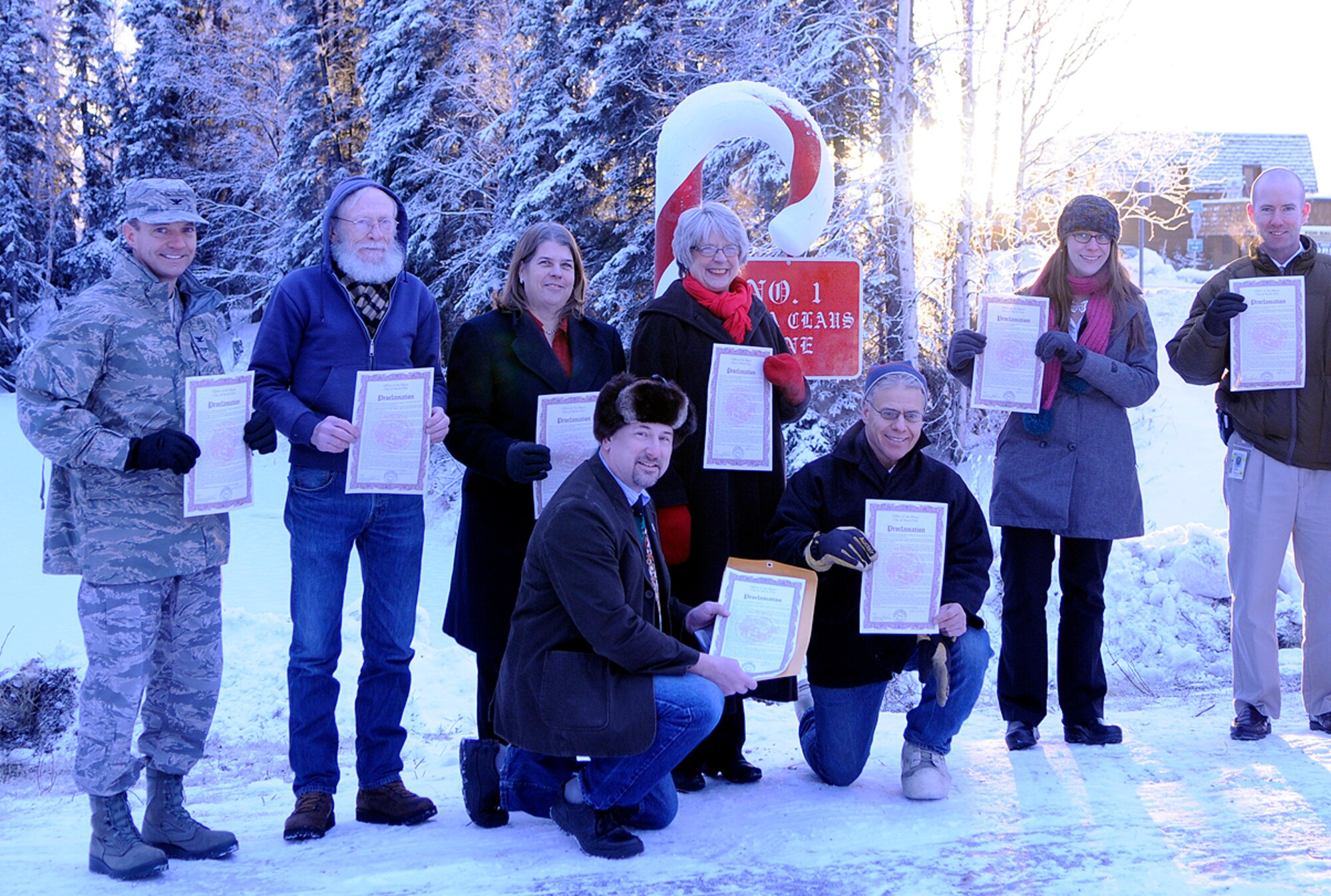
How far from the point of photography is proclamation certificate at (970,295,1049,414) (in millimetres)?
4562

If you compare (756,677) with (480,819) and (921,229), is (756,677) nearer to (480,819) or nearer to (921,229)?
(480,819)

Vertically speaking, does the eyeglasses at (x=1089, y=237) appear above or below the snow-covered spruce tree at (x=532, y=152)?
below

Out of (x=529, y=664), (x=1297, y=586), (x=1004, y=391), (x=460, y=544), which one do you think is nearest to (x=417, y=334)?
(x=460, y=544)

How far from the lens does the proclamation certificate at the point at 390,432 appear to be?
12.3 feet

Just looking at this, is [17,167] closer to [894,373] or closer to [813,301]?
[813,301]

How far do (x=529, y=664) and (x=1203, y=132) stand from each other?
32.2 ft

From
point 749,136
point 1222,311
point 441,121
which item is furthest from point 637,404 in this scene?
point 441,121

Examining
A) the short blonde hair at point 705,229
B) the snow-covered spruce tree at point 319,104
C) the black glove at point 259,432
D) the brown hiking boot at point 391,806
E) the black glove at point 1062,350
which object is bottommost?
the brown hiking boot at point 391,806

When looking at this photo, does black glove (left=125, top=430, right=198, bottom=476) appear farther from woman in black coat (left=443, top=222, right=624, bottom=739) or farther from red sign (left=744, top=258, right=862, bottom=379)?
red sign (left=744, top=258, right=862, bottom=379)

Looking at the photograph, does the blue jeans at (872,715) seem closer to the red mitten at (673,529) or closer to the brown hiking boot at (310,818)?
the red mitten at (673,529)

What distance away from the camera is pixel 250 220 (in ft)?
93.5

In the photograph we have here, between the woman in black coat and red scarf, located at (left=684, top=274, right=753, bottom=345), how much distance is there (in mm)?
→ 420

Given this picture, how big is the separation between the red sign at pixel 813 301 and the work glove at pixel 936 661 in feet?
4.79

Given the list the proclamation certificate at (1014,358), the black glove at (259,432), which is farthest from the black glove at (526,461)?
the proclamation certificate at (1014,358)
